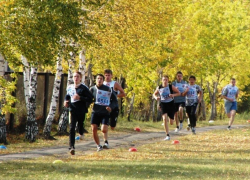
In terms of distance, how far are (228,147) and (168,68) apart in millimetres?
19378

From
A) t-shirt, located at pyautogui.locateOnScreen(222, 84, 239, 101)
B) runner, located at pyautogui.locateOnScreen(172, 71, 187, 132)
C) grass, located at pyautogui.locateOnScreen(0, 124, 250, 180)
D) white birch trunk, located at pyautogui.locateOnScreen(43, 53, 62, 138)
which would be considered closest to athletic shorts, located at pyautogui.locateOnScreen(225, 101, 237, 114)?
t-shirt, located at pyautogui.locateOnScreen(222, 84, 239, 101)

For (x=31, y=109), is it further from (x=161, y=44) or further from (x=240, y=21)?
(x=240, y=21)

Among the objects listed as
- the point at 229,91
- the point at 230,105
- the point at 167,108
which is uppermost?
the point at 229,91

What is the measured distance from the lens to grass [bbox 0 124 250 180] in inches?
431

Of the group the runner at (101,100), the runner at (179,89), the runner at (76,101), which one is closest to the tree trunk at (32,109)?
the runner at (179,89)

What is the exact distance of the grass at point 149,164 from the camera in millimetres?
10953

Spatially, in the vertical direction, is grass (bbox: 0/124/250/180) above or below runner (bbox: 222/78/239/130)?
below

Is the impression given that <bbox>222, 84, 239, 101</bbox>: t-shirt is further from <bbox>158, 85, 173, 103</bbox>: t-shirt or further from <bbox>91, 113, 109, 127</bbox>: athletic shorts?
<bbox>91, 113, 109, 127</bbox>: athletic shorts

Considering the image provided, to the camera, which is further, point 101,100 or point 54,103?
point 54,103

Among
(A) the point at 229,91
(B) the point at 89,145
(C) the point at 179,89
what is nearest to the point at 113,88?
(B) the point at 89,145

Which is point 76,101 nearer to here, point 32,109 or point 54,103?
point 32,109

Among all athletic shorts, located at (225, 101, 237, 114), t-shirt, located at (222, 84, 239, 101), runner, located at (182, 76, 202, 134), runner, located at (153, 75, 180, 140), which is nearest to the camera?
runner, located at (153, 75, 180, 140)

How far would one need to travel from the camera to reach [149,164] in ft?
41.4

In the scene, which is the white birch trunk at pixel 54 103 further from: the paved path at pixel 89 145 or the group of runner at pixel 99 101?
the group of runner at pixel 99 101
